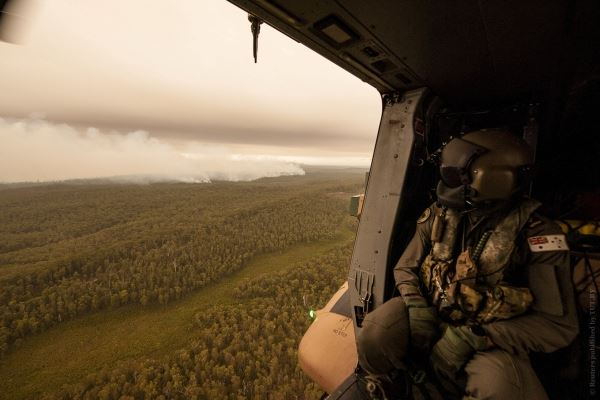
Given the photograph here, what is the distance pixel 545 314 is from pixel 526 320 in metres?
0.11

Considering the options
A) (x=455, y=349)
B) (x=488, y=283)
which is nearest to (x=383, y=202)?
(x=488, y=283)

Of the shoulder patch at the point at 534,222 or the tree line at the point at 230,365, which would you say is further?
the tree line at the point at 230,365

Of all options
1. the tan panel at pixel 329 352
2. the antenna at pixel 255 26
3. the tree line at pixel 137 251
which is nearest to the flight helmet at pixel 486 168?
the antenna at pixel 255 26

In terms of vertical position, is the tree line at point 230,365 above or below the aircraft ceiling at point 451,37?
below

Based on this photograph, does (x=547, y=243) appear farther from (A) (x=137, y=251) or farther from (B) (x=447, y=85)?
(A) (x=137, y=251)

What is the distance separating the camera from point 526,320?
5.09ft

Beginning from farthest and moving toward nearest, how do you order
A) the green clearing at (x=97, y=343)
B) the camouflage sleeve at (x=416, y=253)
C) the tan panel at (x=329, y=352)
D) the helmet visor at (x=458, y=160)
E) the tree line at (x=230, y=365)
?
the green clearing at (x=97, y=343), the tree line at (x=230, y=365), the tan panel at (x=329, y=352), the camouflage sleeve at (x=416, y=253), the helmet visor at (x=458, y=160)

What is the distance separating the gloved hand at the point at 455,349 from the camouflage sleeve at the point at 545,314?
97mm

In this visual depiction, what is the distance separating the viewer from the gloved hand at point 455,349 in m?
1.53

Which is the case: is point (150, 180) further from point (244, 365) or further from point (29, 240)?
point (244, 365)

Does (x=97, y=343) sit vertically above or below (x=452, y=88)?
below

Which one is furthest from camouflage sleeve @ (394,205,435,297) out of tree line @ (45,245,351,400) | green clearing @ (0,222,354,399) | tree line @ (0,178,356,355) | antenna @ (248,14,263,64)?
tree line @ (0,178,356,355)

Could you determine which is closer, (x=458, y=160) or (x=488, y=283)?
(x=488, y=283)

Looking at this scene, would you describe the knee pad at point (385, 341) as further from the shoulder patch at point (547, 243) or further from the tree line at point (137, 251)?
the tree line at point (137, 251)
